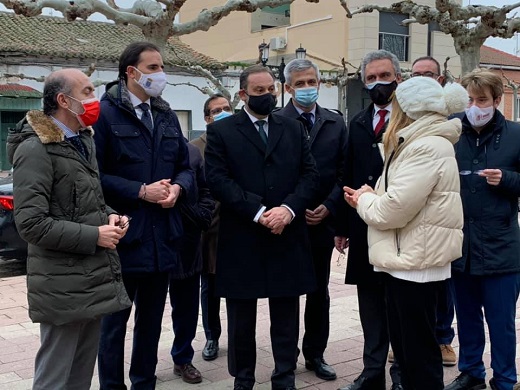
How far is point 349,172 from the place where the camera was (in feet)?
15.0

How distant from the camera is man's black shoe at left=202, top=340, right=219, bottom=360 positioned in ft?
16.7

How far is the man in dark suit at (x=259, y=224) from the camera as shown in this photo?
4113mm

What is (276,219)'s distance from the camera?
13.1 feet

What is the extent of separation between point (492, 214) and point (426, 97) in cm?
106

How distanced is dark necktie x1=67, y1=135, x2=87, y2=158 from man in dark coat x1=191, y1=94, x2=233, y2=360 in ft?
5.16

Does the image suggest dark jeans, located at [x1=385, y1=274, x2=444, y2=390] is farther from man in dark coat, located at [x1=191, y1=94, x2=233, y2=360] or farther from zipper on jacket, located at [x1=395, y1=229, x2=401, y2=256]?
man in dark coat, located at [x1=191, y1=94, x2=233, y2=360]

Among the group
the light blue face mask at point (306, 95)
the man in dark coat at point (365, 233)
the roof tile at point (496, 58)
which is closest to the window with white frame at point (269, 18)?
the roof tile at point (496, 58)

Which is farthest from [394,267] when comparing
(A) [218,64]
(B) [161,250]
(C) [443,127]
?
(A) [218,64]

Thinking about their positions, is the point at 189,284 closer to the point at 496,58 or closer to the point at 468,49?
the point at 468,49

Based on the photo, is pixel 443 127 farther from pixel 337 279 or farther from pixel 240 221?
pixel 337 279

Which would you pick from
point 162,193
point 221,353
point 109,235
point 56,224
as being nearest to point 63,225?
point 56,224

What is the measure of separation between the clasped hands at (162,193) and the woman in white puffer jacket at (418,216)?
3.58 ft

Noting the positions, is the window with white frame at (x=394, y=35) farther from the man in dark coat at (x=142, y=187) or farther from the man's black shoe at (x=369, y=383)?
the man in dark coat at (x=142, y=187)

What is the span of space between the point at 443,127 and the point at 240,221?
1.36m
